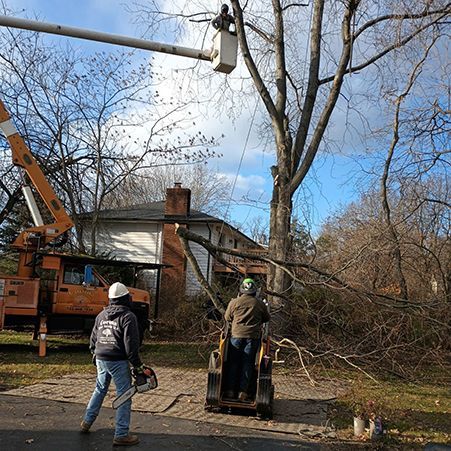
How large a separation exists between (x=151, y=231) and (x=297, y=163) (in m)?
16.3

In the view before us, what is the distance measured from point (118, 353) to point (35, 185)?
9.66 meters

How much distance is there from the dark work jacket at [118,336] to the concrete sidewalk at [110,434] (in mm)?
989

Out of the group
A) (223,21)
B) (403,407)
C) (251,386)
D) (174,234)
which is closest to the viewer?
(223,21)

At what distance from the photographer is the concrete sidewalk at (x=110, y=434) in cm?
616

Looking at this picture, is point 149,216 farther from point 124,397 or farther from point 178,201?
point 124,397

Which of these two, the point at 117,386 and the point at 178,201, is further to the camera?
the point at 178,201

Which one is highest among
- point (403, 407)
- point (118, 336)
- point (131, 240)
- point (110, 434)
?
point (131, 240)

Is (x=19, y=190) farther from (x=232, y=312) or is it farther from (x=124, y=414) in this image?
(x=124, y=414)

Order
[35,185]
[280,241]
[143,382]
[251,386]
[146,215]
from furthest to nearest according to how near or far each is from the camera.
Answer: [146,215] → [280,241] → [35,185] → [251,386] → [143,382]

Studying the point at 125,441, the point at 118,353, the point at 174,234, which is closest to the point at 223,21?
the point at 118,353

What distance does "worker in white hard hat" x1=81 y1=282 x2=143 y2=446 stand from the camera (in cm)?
613

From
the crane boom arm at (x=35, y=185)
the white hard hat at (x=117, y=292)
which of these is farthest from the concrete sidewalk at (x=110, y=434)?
the crane boom arm at (x=35, y=185)

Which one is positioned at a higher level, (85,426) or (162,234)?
(162,234)

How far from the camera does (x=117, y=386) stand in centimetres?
625
